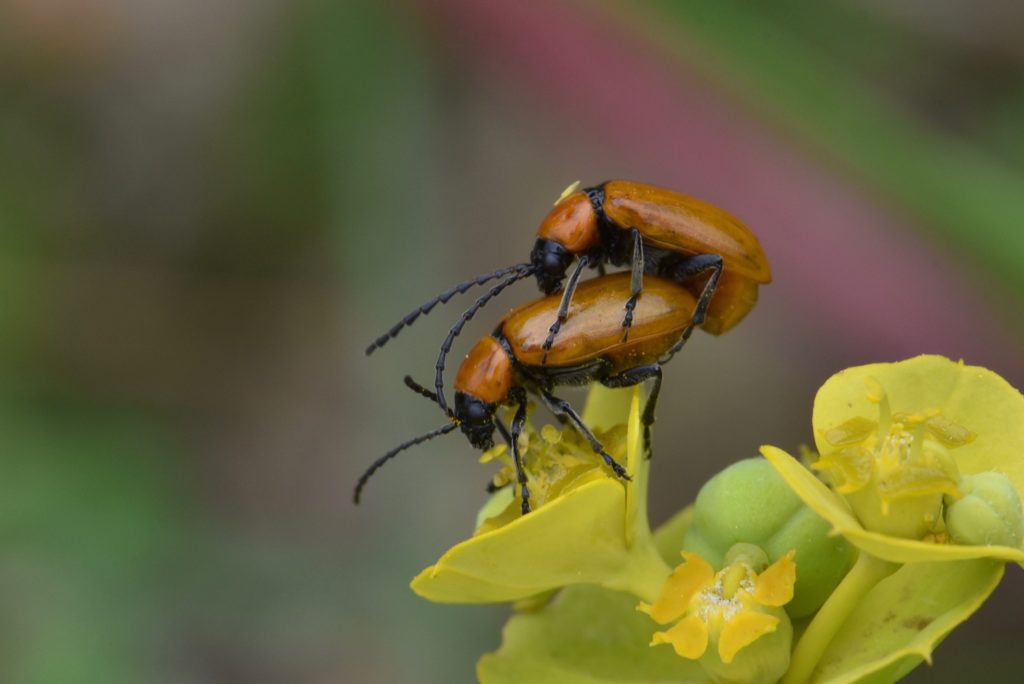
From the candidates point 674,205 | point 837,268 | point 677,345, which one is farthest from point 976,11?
point 677,345

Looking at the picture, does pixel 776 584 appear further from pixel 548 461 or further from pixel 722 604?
pixel 548 461

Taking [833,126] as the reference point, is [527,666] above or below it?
below

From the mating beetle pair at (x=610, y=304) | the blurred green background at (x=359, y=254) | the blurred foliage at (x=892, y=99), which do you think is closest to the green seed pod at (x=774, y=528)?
the mating beetle pair at (x=610, y=304)

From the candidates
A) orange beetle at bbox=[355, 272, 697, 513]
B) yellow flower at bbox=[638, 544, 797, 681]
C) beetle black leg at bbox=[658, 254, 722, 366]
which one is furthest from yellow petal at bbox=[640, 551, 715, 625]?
beetle black leg at bbox=[658, 254, 722, 366]

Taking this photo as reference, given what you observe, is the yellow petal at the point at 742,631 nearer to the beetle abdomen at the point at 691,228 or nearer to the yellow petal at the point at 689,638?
the yellow petal at the point at 689,638

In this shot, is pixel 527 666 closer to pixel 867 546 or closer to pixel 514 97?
pixel 867 546

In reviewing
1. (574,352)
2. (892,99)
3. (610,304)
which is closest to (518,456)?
(574,352)
